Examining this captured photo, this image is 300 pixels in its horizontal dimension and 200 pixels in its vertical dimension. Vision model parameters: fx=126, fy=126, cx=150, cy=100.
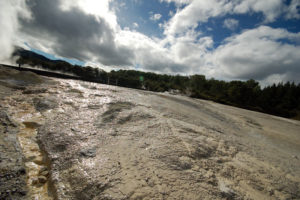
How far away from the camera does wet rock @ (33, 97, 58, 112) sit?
2892mm

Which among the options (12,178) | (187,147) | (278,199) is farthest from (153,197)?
(278,199)

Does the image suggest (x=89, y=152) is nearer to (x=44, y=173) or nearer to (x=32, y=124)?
(x=44, y=173)

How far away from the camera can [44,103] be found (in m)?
3.10

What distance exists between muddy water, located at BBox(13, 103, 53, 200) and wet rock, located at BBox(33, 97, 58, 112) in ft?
1.06

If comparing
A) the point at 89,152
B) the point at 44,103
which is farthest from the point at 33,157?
the point at 44,103

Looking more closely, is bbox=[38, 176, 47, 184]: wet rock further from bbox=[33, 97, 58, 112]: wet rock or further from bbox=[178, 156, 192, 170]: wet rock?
bbox=[33, 97, 58, 112]: wet rock

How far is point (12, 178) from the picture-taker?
1.16 metres

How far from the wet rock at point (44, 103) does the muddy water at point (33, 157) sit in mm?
324

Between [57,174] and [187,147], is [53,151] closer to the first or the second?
[57,174]

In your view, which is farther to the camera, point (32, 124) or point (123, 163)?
point (32, 124)

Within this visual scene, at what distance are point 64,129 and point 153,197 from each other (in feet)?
5.95

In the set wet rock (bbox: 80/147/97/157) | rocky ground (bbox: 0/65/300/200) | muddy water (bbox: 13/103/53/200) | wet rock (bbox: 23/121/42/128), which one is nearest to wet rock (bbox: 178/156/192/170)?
rocky ground (bbox: 0/65/300/200)

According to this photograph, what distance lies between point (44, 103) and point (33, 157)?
205cm

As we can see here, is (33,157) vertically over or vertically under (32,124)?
under
